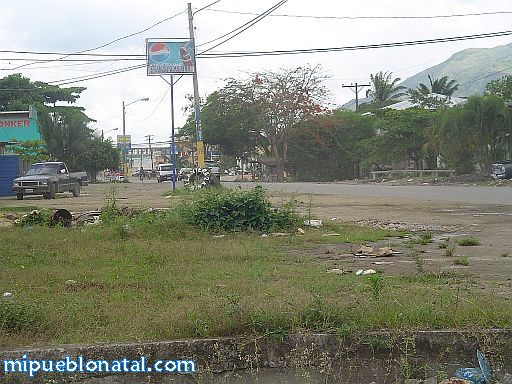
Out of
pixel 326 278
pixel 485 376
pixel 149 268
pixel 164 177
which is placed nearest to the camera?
pixel 485 376

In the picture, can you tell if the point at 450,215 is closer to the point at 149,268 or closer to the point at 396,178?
the point at 149,268

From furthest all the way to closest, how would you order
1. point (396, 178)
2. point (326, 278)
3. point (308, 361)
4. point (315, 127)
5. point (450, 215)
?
point (315, 127), point (396, 178), point (450, 215), point (326, 278), point (308, 361)

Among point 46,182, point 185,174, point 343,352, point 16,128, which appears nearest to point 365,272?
point 343,352

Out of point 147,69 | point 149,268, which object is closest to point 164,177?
point 147,69

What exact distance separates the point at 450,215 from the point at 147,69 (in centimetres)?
2114

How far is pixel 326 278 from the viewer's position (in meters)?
7.98

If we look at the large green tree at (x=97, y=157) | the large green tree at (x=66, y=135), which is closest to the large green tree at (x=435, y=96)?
→ the large green tree at (x=97, y=157)

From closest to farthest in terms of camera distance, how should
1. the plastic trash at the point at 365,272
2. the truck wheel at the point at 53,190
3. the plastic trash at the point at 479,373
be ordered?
the plastic trash at the point at 479,373, the plastic trash at the point at 365,272, the truck wheel at the point at 53,190

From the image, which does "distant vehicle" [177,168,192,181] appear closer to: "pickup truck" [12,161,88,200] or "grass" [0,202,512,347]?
"pickup truck" [12,161,88,200]

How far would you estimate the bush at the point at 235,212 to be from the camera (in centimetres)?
1387

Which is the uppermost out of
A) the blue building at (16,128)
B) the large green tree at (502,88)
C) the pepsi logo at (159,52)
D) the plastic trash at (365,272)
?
the pepsi logo at (159,52)

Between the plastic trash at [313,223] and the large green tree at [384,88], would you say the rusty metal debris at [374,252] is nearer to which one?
the plastic trash at [313,223]

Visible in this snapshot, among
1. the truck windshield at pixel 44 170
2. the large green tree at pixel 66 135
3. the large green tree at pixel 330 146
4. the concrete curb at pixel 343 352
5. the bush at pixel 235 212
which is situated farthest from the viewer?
the large green tree at pixel 66 135

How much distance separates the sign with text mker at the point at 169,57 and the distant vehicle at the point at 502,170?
15.9 m
